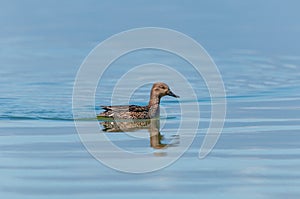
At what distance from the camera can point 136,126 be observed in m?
17.2

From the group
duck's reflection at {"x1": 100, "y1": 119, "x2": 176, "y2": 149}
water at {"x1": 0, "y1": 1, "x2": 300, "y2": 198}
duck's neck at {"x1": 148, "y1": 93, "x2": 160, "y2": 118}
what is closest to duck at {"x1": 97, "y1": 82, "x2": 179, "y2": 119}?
duck's neck at {"x1": 148, "y1": 93, "x2": 160, "y2": 118}

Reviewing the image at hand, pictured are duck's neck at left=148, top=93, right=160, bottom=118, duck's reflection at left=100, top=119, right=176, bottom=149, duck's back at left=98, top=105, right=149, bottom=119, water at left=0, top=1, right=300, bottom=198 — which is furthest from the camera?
duck's neck at left=148, top=93, right=160, bottom=118

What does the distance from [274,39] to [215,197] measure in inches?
717

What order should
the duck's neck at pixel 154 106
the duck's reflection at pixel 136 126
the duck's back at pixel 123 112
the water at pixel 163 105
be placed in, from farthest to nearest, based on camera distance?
the duck's neck at pixel 154 106 < the duck's back at pixel 123 112 < the duck's reflection at pixel 136 126 < the water at pixel 163 105

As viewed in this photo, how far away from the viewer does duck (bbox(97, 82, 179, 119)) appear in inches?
691

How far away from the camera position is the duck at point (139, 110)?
17.6m

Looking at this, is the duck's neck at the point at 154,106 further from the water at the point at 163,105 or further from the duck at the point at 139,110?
the water at the point at 163,105

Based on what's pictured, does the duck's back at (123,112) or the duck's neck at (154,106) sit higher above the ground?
the duck's neck at (154,106)

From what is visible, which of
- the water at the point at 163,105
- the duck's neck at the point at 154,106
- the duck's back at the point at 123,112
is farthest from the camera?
the duck's neck at the point at 154,106

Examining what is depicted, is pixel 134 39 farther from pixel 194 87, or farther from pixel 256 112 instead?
pixel 256 112

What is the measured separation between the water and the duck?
0.93 feet

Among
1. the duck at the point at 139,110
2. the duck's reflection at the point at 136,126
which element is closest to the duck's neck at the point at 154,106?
the duck at the point at 139,110

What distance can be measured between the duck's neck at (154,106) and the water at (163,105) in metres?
0.23

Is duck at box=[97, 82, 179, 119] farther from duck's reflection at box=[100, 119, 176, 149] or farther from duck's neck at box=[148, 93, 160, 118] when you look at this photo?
duck's reflection at box=[100, 119, 176, 149]
